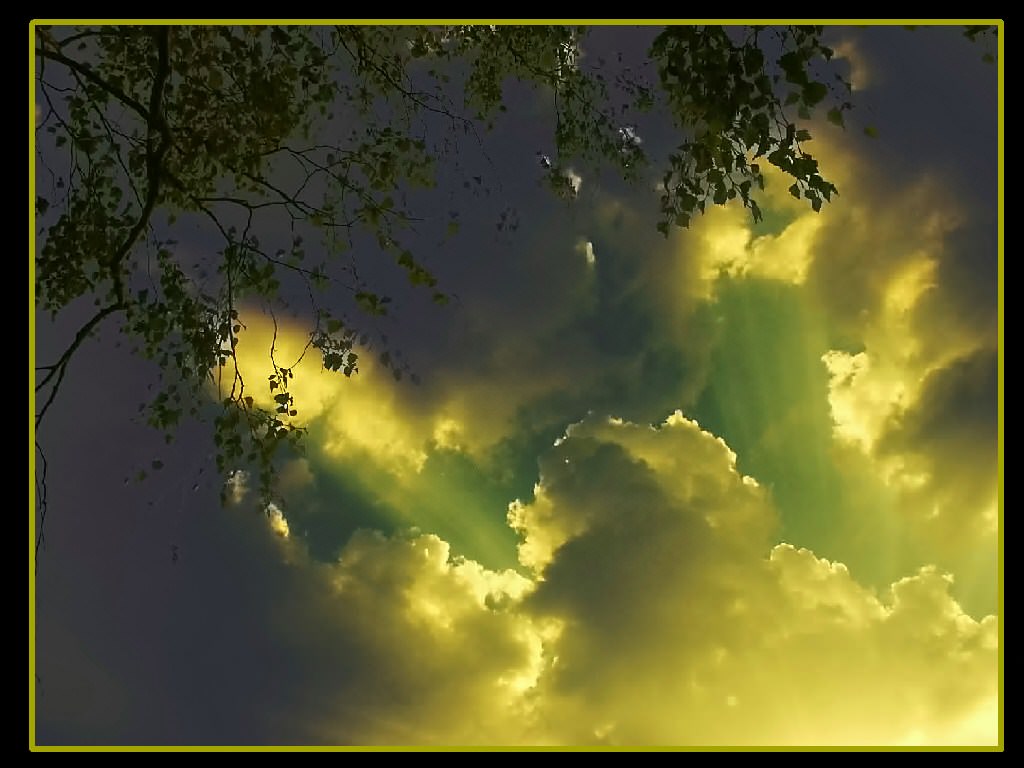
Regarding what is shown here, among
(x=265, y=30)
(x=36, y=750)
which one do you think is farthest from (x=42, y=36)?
(x=36, y=750)

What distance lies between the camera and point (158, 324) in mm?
6930

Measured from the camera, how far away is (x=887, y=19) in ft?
15.7

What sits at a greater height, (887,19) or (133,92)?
(133,92)
